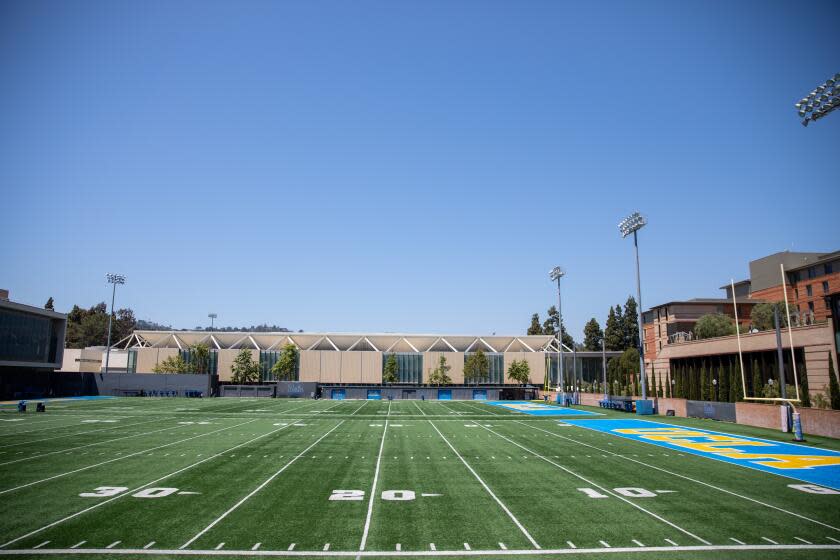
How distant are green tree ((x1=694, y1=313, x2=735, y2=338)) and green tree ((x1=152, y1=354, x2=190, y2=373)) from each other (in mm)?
94516

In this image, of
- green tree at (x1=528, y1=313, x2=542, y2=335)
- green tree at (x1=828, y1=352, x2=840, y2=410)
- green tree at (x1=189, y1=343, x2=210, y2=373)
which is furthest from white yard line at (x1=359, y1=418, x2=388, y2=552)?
green tree at (x1=528, y1=313, x2=542, y2=335)

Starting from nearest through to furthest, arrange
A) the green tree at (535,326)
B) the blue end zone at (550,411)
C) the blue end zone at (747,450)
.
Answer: the blue end zone at (747,450) → the blue end zone at (550,411) → the green tree at (535,326)

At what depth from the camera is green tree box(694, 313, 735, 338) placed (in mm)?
85750

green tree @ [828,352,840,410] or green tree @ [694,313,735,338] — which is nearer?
green tree @ [828,352,840,410]

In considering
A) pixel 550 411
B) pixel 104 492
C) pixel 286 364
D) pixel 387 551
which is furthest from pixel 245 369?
pixel 387 551

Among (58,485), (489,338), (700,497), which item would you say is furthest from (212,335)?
(700,497)

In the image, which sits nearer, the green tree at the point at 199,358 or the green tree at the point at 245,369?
the green tree at the point at 199,358

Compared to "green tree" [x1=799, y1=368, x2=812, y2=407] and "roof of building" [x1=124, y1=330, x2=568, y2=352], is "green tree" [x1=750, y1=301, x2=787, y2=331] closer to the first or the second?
"green tree" [x1=799, y1=368, x2=812, y2=407]

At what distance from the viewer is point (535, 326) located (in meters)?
163


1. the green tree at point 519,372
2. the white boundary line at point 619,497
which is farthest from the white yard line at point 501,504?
the green tree at point 519,372

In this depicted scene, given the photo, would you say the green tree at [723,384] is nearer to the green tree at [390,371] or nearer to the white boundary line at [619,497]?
the white boundary line at [619,497]

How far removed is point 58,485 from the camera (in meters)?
19.4

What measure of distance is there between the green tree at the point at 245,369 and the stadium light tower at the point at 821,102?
344 feet

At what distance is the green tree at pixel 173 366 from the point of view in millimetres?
110375
